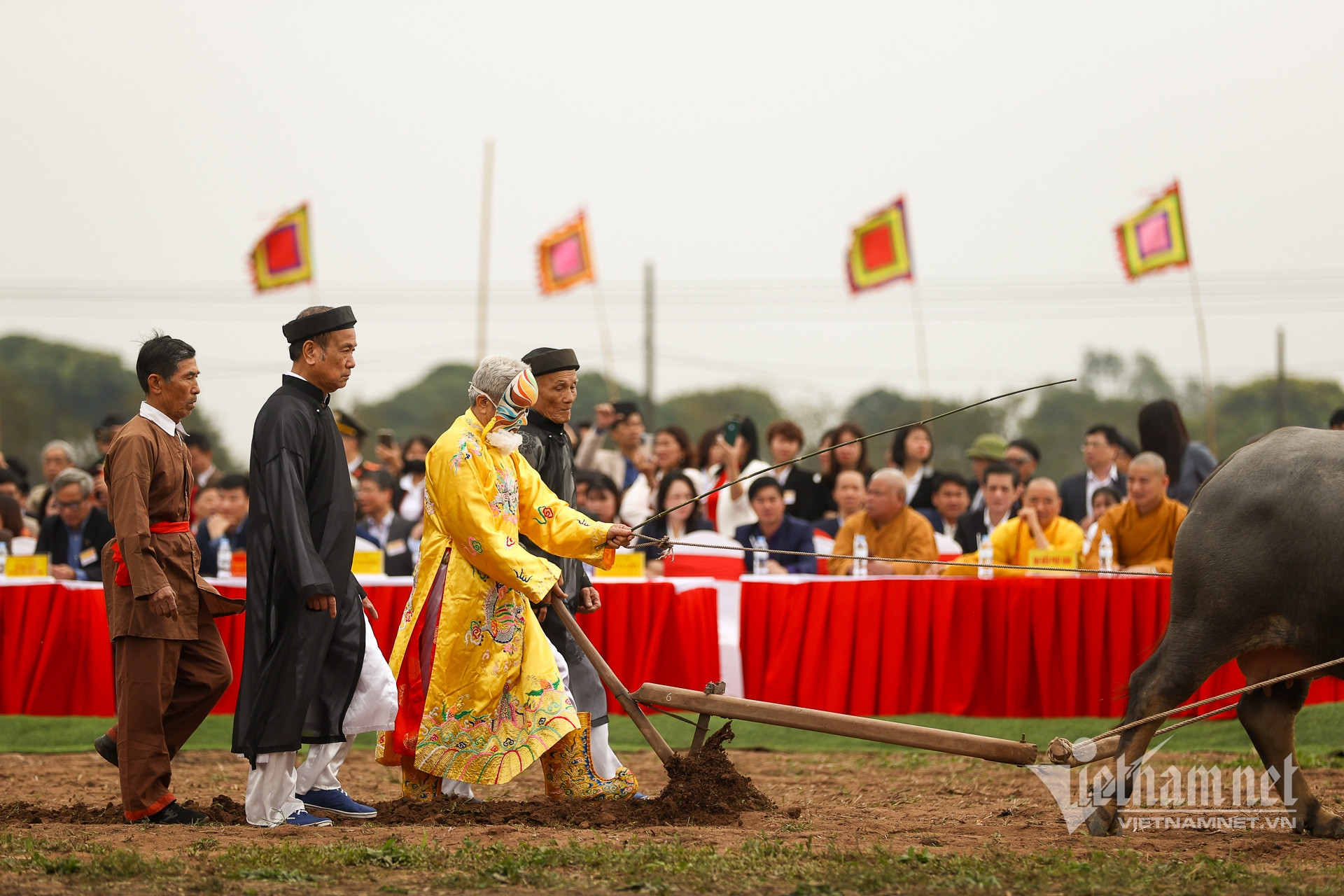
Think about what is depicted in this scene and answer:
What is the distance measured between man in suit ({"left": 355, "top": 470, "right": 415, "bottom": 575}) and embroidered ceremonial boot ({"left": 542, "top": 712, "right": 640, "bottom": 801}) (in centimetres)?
459

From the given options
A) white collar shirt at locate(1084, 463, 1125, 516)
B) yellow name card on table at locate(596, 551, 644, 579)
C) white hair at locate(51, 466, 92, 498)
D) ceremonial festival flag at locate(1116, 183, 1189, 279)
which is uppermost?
ceremonial festival flag at locate(1116, 183, 1189, 279)

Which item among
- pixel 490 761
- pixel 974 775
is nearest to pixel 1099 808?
pixel 974 775

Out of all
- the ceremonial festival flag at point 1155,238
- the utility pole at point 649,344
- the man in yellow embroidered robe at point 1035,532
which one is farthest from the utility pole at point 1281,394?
the man in yellow embroidered robe at point 1035,532

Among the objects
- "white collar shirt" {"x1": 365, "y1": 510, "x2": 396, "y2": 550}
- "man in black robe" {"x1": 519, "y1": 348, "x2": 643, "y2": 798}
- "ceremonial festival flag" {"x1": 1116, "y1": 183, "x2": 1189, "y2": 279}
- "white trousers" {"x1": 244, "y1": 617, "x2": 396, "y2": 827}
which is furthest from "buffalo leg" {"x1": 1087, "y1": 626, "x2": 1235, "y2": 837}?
"ceremonial festival flag" {"x1": 1116, "y1": 183, "x2": 1189, "y2": 279}

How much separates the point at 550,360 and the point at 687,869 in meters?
2.50

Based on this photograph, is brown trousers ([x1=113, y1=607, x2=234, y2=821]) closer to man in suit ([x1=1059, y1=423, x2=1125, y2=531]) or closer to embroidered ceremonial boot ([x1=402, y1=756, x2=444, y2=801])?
embroidered ceremonial boot ([x1=402, y1=756, x2=444, y2=801])

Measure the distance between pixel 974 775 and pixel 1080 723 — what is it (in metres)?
1.46

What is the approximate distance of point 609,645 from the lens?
838cm

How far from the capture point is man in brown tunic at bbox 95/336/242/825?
5.26 meters

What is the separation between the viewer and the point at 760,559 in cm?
909

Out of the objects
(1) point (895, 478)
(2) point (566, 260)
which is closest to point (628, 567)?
(1) point (895, 478)

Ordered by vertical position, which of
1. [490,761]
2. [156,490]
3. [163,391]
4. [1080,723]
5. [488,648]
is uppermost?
[163,391]

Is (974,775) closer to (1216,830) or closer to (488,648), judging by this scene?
(1216,830)

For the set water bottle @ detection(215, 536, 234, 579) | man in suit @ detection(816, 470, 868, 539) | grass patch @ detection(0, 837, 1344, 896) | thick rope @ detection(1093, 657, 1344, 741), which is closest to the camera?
grass patch @ detection(0, 837, 1344, 896)
